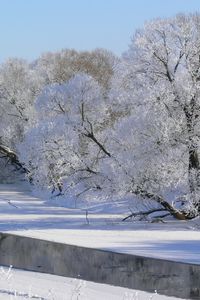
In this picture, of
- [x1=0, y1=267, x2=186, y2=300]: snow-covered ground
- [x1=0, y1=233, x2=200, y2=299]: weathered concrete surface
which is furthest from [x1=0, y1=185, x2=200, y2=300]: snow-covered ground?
[x1=0, y1=233, x2=200, y2=299]: weathered concrete surface

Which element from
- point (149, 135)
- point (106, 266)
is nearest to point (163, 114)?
point (149, 135)

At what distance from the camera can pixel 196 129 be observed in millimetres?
25625

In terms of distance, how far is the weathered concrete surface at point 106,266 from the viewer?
50.8 ft

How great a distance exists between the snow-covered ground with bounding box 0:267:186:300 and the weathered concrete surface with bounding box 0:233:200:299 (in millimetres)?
1055

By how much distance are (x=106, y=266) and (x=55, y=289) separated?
536cm

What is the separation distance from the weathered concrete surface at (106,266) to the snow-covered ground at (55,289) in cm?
106

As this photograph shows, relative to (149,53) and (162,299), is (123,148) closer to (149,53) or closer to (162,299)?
(149,53)

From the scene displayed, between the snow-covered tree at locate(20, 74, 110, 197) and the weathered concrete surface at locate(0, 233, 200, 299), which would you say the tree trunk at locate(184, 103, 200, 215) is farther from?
the weathered concrete surface at locate(0, 233, 200, 299)

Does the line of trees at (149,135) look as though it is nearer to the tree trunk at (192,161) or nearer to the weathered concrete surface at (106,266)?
the tree trunk at (192,161)

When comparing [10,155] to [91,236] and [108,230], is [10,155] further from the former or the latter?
[91,236]

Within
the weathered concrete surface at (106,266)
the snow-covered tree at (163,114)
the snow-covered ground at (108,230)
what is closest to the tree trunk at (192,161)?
the snow-covered tree at (163,114)

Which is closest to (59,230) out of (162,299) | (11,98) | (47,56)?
(162,299)

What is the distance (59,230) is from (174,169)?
5.03 meters

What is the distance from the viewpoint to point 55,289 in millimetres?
12953
